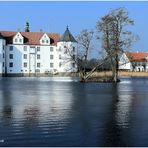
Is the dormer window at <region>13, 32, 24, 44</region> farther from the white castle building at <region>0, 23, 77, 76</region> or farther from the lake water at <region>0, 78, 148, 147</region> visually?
the lake water at <region>0, 78, 148, 147</region>

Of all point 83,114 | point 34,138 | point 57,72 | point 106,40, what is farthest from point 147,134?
point 57,72

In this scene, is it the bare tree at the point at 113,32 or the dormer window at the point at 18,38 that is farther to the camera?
the dormer window at the point at 18,38

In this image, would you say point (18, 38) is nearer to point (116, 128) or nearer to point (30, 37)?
point (30, 37)

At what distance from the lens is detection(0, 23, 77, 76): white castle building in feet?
368

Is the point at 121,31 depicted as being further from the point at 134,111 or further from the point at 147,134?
the point at 147,134

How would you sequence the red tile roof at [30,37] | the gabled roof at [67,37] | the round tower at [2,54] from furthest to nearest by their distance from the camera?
the red tile roof at [30,37] < the gabled roof at [67,37] < the round tower at [2,54]

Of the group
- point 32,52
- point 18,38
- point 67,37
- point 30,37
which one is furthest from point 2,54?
point 67,37

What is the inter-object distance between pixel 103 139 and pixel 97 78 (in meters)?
53.9

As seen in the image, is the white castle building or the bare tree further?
the white castle building

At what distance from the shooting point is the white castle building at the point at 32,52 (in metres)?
112

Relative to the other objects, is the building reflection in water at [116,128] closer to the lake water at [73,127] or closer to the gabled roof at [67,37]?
the lake water at [73,127]

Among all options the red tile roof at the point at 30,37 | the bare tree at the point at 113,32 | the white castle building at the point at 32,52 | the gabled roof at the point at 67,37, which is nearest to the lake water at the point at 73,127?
the bare tree at the point at 113,32

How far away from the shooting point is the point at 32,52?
117 metres

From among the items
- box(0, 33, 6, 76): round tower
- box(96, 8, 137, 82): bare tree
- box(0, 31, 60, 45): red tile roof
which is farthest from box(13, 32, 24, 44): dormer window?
box(96, 8, 137, 82): bare tree
